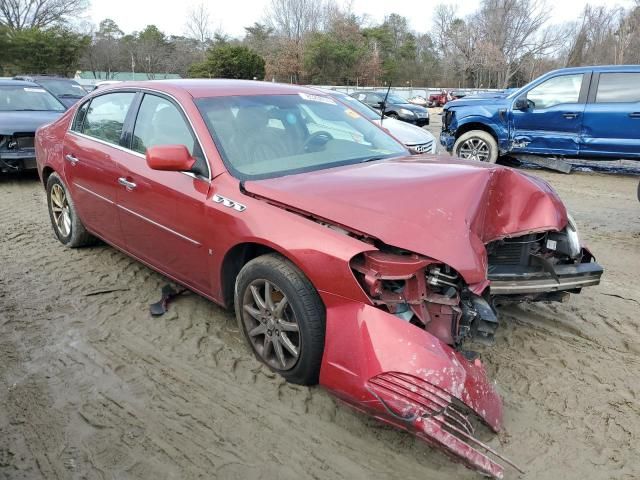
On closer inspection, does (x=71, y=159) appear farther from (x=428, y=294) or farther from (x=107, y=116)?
(x=428, y=294)

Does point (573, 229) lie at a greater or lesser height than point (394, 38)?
lesser

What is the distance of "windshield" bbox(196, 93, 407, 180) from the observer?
10.4 feet

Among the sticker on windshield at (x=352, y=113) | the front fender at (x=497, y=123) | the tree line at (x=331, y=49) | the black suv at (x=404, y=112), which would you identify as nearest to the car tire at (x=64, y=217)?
the sticker on windshield at (x=352, y=113)

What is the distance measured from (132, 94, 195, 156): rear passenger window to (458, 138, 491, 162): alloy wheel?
22.8ft

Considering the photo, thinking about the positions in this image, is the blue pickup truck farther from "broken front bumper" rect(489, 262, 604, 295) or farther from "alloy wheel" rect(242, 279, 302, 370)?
"alloy wheel" rect(242, 279, 302, 370)

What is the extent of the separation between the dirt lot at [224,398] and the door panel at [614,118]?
501 cm

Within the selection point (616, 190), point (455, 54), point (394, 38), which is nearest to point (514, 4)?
point (455, 54)

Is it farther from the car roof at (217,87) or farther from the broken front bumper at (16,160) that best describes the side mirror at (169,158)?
the broken front bumper at (16,160)

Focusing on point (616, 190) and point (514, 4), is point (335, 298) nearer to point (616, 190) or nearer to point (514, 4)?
point (616, 190)

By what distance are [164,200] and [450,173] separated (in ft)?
6.00

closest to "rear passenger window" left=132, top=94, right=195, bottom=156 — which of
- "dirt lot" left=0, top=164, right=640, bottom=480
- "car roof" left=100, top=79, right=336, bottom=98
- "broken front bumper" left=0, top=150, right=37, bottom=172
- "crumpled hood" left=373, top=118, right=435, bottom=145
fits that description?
"car roof" left=100, top=79, right=336, bottom=98

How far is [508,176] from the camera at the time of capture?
3043 mm

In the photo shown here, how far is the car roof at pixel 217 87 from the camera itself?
11.5 feet

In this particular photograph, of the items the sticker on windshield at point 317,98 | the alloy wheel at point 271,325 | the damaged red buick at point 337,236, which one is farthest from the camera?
the sticker on windshield at point 317,98
